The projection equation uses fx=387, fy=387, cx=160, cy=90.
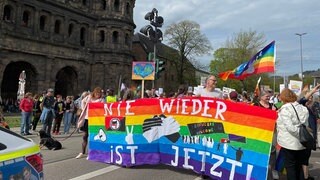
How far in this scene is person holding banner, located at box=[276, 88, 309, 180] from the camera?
244 inches

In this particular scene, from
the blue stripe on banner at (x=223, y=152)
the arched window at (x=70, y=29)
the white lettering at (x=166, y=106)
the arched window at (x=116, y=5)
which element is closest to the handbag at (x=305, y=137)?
the blue stripe on banner at (x=223, y=152)

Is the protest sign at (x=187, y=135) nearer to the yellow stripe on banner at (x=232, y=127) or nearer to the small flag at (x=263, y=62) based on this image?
the yellow stripe on banner at (x=232, y=127)

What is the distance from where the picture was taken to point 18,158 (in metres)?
3.25

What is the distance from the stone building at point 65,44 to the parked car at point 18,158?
37370 millimetres

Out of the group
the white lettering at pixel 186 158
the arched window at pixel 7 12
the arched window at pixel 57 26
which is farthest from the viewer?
the arched window at pixel 57 26

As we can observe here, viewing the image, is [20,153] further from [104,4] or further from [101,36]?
[104,4]

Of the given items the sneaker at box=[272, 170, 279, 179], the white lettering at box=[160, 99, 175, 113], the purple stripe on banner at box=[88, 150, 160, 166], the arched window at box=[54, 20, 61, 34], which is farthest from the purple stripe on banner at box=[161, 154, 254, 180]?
the arched window at box=[54, 20, 61, 34]

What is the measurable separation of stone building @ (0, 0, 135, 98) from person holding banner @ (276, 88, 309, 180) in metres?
36.3

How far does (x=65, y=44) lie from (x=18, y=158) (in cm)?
4519

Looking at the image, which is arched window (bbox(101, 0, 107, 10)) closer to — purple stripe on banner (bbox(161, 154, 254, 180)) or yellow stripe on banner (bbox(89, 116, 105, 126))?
yellow stripe on banner (bbox(89, 116, 105, 126))

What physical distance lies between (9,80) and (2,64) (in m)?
5.77

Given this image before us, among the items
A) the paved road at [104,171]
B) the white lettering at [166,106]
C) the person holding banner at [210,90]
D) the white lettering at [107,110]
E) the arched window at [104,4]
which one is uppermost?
the arched window at [104,4]

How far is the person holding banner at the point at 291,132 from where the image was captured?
619cm

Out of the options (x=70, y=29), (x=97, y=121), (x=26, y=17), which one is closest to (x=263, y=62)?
(x=97, y=121)
